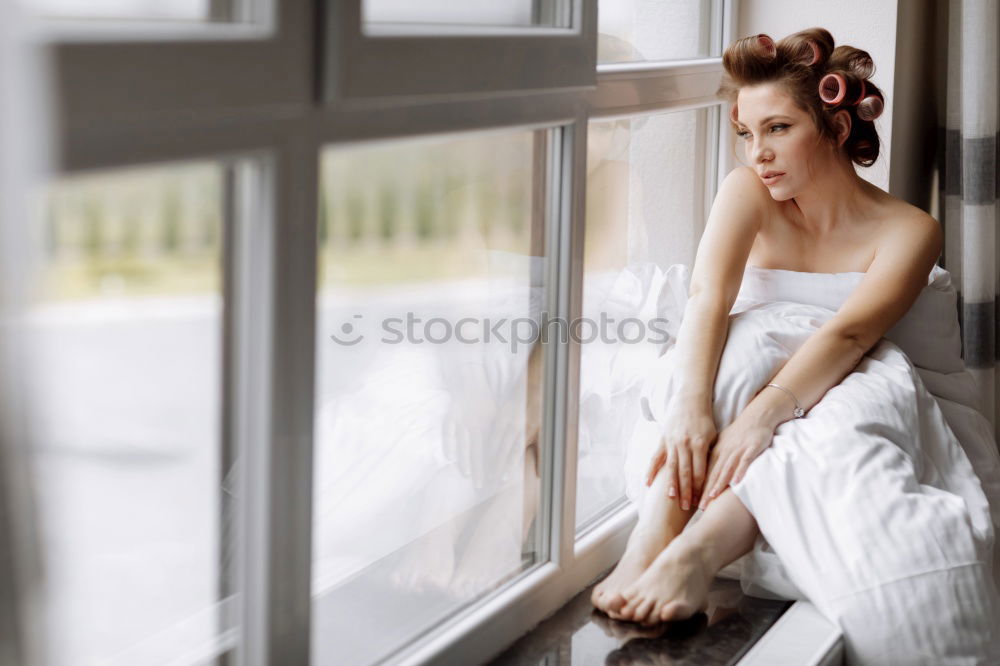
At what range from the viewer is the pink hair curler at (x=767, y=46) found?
5.52ft

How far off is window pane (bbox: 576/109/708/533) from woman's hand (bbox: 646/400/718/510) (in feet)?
0.46

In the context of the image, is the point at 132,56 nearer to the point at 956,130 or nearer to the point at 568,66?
the point at 568,66

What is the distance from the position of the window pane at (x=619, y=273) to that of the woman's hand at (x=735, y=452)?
20 cm

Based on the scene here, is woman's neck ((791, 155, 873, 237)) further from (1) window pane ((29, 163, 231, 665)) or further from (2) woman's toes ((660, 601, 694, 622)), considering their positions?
(1) window pane ((29, 163, 231, 665))

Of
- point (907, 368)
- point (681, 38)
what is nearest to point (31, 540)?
point (907, 368)

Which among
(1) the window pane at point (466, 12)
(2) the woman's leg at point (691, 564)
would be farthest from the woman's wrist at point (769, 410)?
(1) the window pane at point (466, 12)

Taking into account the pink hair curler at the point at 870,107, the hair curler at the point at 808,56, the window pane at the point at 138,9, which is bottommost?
the window pane at the point at 138,9

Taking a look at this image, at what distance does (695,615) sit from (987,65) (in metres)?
1.45

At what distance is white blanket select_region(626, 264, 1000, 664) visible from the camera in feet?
4.45

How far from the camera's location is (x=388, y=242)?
1.12 m

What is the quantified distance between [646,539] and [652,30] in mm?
851

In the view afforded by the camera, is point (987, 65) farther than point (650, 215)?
Yes

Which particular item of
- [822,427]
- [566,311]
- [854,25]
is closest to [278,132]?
[566,311]

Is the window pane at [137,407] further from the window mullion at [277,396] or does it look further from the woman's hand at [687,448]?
the woman's hand at [687,448]
